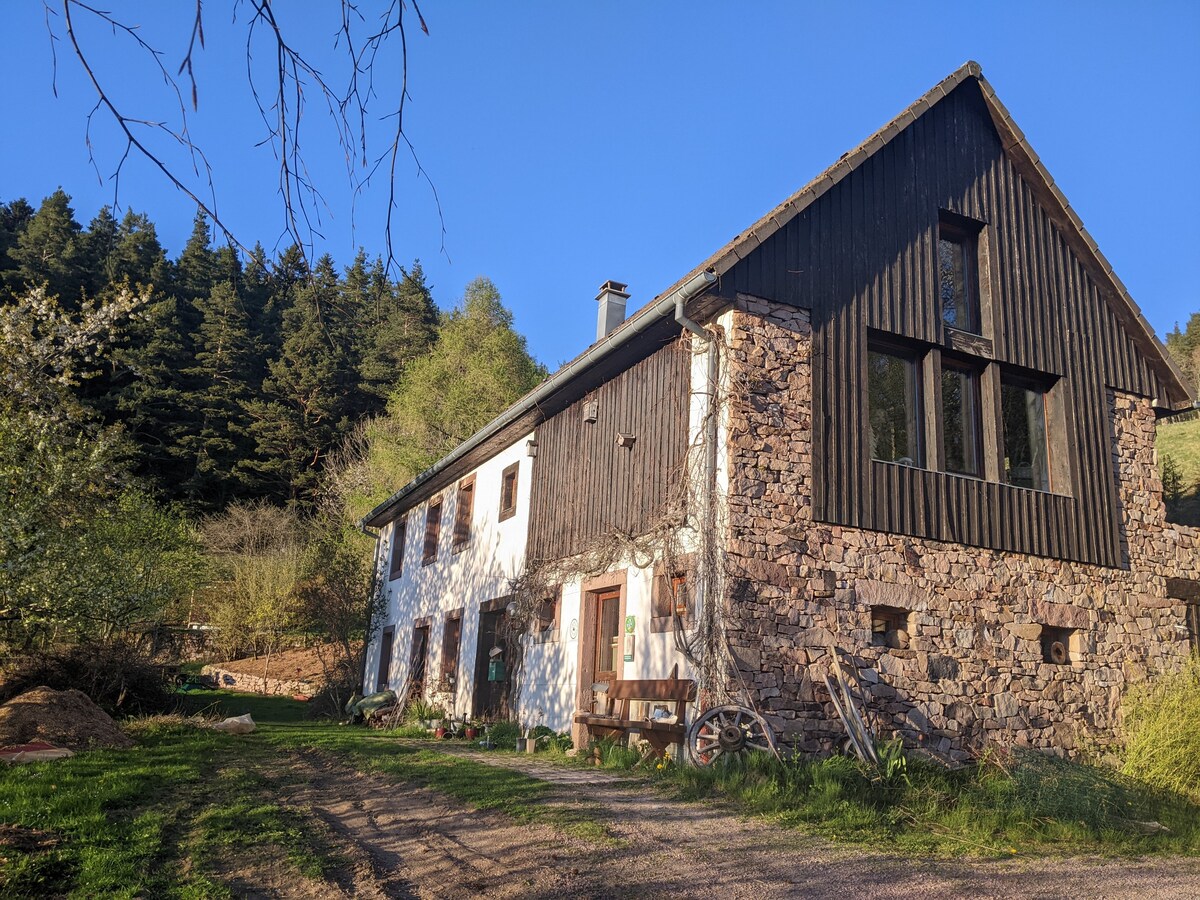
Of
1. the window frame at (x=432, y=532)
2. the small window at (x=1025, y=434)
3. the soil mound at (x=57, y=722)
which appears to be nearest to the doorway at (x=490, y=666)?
the window frame at (x=432, y=532)

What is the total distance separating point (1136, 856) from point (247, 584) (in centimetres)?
2884

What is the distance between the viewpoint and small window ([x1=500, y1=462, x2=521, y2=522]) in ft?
51.8

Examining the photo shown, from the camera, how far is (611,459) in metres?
12.5

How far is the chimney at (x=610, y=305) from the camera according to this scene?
50.5 feet

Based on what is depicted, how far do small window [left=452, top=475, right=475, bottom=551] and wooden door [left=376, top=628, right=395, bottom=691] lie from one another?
4300 mm

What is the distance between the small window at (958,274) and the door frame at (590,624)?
5.18 m

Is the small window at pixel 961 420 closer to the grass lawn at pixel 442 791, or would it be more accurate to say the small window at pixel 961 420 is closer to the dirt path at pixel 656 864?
the grass lawn at pixel 442 791

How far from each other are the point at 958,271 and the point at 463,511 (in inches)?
398

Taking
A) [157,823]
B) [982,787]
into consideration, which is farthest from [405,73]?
[982,787]

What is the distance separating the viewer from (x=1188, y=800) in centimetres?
980

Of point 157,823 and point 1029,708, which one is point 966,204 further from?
point 157,823

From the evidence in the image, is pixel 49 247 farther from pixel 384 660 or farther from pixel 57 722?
pixel 384 660

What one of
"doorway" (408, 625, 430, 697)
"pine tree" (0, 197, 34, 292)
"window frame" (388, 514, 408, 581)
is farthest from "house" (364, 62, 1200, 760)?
"window frame" (388, 514, 408, 581)

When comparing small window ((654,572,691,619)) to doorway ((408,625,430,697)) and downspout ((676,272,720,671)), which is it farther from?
doorway ((408,625,430,697))
